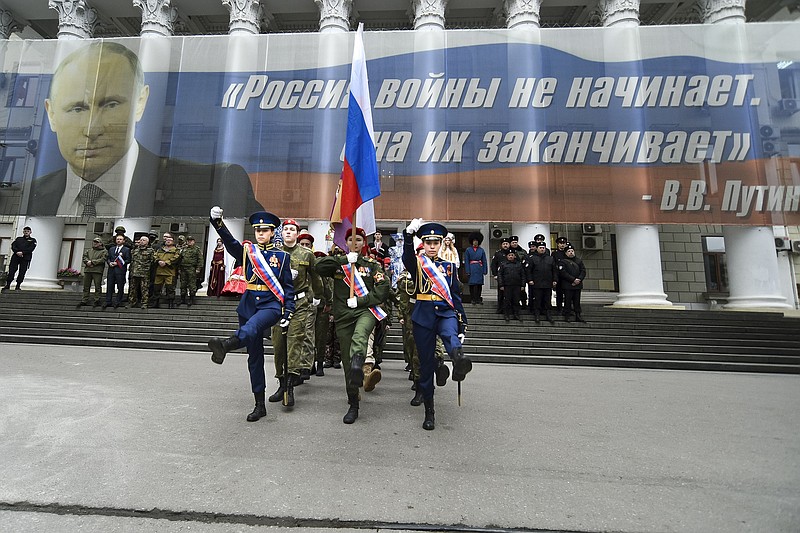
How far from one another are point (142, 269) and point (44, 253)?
7242 millimetres

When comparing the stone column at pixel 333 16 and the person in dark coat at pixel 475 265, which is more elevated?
the stone column at pixel 333 16

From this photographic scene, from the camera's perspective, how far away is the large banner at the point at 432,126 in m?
12.5

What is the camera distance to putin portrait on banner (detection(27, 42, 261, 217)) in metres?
13.6

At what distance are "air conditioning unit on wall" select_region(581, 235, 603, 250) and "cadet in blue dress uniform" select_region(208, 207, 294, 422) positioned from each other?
16302 millimetres

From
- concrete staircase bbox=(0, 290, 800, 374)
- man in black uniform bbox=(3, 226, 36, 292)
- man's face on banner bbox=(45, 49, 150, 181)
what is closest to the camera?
concrete staircase bbox=(0, 290, 800, 374)

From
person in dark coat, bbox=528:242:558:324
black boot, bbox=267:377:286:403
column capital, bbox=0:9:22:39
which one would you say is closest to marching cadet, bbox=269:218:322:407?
black boot, bbox=267:377:286:403

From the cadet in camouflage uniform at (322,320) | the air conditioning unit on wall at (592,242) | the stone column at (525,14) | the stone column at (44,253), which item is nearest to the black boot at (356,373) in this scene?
the cadet in camouflage uniform at (322,320)

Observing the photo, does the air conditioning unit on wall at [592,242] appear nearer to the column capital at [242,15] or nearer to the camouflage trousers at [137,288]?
the column capital at [242,15]

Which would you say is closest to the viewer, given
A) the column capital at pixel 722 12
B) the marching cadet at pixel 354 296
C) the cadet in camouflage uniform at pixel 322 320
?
the marching cadet at pixel 354 296

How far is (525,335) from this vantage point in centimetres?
905

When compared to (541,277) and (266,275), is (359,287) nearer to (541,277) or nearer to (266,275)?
(266,275)

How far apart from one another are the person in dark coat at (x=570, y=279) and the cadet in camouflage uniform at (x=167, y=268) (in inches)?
392

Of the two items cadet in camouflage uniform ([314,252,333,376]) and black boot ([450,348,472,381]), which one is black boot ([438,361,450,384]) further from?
cadet in camouflage uniform ([314,252,333,376])

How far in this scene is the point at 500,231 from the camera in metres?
17.4
